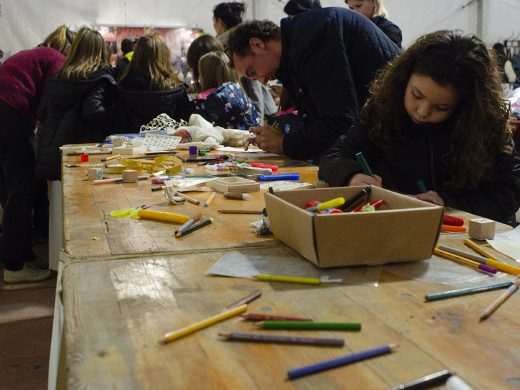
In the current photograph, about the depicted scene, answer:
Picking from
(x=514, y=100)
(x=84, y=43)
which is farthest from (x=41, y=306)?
(x=514, y=100)

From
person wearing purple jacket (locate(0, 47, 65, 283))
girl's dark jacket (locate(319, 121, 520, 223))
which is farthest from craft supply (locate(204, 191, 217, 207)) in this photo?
person wearing purple jacket (locate(0, 47, 65, 283))

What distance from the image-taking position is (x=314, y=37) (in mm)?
1949

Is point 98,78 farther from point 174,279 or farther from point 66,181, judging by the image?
point 174,279

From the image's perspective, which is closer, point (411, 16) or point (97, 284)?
point (97, 284)

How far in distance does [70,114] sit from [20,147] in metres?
0.33

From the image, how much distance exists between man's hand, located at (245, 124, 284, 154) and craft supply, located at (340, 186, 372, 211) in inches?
43.3

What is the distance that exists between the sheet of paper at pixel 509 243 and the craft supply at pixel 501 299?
0.13 metres

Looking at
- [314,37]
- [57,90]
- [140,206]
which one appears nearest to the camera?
[140,206]

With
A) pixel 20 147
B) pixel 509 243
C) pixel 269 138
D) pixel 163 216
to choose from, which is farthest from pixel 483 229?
pixel 20 147

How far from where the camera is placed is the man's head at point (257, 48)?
2.14 m

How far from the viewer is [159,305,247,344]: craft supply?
64 cm

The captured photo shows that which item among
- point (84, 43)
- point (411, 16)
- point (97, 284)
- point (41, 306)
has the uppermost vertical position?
point (411, 16)

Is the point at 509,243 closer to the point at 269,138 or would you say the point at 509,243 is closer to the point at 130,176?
the point at 130,176

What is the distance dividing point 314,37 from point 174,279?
1318mm
